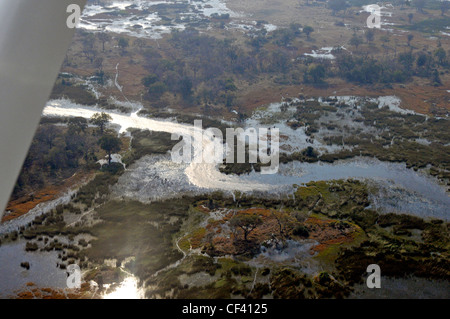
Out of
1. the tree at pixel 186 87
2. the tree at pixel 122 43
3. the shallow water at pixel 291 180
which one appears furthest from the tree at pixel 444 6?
the shallow water at pixel 291 180

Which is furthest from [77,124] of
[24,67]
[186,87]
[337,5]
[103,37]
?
[337,5]

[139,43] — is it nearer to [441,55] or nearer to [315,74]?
[315,74]

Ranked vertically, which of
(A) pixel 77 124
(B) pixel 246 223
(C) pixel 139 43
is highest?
(C) pixel 139 43

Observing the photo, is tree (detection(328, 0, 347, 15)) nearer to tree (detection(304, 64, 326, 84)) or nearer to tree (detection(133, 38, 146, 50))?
tree (detection(304, 64, 326, 84))

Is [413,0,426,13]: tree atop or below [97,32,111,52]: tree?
atop

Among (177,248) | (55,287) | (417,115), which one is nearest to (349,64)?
(417,115)

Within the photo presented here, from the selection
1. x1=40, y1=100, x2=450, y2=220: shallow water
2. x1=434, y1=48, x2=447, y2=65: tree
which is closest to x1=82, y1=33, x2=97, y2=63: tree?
x1=40, y1=100, x2=450, y2=220: shallow water

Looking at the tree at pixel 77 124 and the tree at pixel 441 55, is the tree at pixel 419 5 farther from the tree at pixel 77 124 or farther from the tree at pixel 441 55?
the tree at pixel 77 124

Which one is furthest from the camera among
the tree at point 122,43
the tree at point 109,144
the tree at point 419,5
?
the tree at point 419,5

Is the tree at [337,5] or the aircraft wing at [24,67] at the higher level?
the tree at [337,5]

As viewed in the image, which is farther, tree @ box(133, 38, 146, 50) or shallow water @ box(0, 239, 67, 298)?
tree @ box(133, 38, 146, 50)

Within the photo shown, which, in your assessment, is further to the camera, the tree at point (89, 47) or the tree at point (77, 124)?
the tree at point (89, 47)
